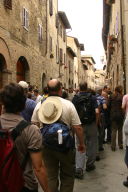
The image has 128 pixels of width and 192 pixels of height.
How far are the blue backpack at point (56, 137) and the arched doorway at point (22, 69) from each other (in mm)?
11846

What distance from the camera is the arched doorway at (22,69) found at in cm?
1575

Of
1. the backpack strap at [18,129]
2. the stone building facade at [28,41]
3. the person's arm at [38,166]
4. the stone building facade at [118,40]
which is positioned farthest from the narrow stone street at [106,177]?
the stone building facade at [118,40]

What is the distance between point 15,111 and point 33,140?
27 cm

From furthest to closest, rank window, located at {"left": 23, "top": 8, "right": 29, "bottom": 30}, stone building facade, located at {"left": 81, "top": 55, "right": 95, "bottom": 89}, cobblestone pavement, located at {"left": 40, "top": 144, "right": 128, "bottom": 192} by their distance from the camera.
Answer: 1. stone building facade, located at {"left": 81, "top": 55, "right": 95, "bottom": 89}
2. window, located at {"left": 23, "top": 8, "right": 29, "bottom": 30}
3. cobblestone pavement, located at {"left": 40, "top": 144, "right": 128, "bottom": 192}

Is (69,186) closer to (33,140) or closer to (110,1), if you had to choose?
(33,140)

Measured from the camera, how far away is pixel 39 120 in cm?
414

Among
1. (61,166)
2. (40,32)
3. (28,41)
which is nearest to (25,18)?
(28,41)

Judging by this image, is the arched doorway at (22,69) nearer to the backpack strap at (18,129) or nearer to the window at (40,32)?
the window at (40,32)

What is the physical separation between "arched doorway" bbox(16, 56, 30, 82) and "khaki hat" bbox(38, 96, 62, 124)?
11.6 metres

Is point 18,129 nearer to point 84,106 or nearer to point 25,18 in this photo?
point 84,106

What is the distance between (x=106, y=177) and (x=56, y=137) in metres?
2.66

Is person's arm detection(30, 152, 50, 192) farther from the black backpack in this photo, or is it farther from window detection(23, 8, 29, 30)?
window detection(23, 8, 29, 30)

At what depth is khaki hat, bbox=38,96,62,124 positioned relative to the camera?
4004 millimetres

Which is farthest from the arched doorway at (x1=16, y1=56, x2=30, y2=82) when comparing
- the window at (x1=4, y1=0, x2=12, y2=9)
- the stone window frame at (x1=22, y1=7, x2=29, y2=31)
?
the window at (x1=4, y1=0, x2=12, y2=9)
